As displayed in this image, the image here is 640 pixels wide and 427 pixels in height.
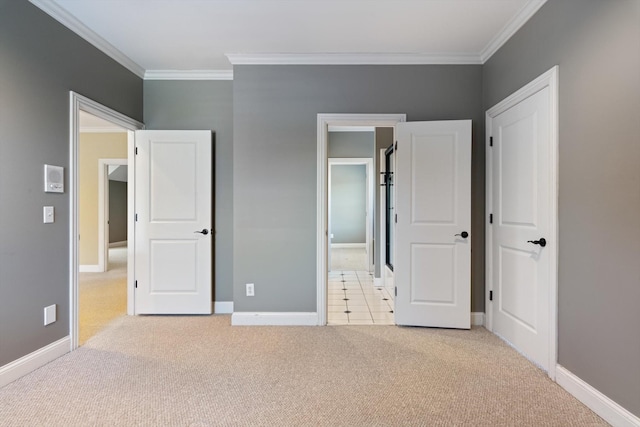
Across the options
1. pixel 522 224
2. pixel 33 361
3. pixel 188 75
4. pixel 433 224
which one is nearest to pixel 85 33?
pixel 188 75

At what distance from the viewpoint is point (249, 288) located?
2.93 meters

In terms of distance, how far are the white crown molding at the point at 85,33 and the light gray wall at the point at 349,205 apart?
630cm

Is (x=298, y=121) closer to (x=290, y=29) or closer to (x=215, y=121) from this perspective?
(x=290, y=29)

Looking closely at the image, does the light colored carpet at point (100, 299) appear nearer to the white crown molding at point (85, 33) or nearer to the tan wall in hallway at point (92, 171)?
the tan wall in hallway at point (92, 171)

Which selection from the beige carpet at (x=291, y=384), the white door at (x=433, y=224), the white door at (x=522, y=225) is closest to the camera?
the beige carpet at (x=291, y=384)

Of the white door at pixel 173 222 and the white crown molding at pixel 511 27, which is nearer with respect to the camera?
the white crown molding at pixel 511 27

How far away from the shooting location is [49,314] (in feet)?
7.22

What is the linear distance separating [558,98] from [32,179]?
3.53 m

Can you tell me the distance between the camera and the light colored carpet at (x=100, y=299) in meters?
2.90

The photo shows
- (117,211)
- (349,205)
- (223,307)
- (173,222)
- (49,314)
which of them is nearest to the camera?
(49,314)

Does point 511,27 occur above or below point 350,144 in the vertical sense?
above

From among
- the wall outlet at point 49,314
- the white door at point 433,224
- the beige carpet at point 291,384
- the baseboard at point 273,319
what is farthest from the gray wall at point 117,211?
the white door at point 433,224

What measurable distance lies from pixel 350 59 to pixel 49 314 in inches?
126

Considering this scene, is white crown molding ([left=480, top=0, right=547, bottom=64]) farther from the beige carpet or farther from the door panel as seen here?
the beige carpet
